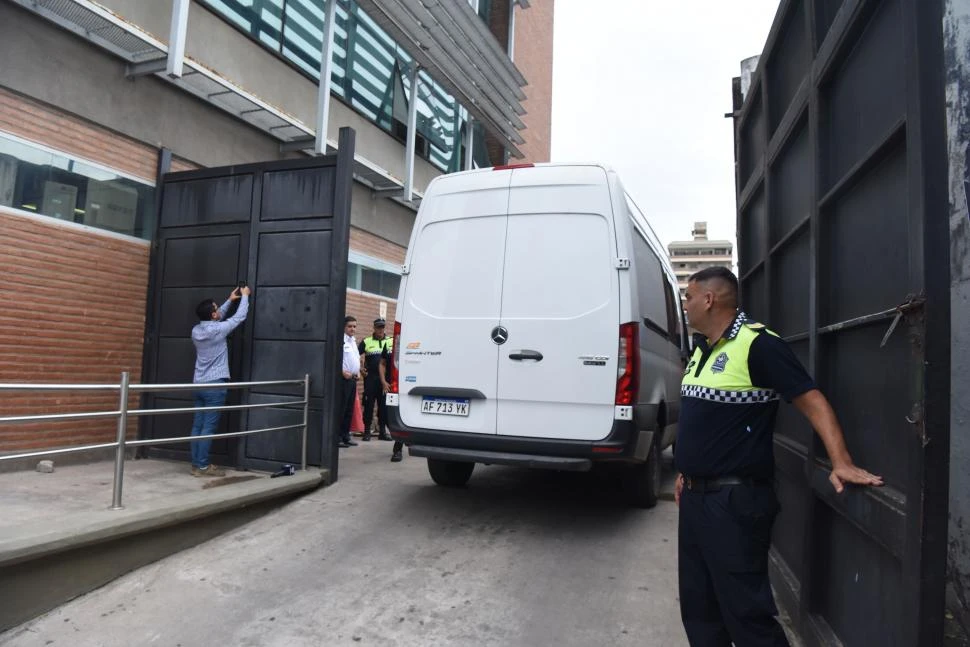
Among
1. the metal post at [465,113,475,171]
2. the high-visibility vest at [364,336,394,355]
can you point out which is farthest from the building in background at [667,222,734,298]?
the high-visibility vest at [364,336,394,355]

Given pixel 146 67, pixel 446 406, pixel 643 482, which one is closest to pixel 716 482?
pixel 446 406

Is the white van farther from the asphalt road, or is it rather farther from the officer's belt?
the officer's belt

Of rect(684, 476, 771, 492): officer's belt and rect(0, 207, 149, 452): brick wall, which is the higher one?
rect(0, 207, 149, 452): brick wall

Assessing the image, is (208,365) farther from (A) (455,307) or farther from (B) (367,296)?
(B) (367,296)

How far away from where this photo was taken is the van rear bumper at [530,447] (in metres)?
4.21

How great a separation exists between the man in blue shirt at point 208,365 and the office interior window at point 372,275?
4303 mm

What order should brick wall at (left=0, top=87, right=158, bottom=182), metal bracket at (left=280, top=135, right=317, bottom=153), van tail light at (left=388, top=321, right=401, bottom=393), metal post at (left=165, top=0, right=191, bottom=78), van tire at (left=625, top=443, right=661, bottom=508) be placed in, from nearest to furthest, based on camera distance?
van tail light at (left=388, top=321, right=401, bottom=393)
van tire at (left=625, top=443, right=661, bottom=508)
brick wall at (left=0, top=87, right=158, bottom=182)
metal post at (left=165, top=0, right=191, bottom=78)
metal bracket at (left=280, top=135, right=317, bottom=153)

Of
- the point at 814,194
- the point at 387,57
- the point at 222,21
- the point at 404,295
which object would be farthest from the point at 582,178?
the point at 387,57

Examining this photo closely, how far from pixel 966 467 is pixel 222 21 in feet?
28.3

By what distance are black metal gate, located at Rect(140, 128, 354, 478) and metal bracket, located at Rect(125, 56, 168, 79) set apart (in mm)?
1073

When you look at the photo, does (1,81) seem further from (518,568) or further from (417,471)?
(518,568)

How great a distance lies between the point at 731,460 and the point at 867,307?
2.55 feet

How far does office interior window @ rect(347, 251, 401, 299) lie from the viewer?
10.7m

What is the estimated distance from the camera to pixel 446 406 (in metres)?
4.63
